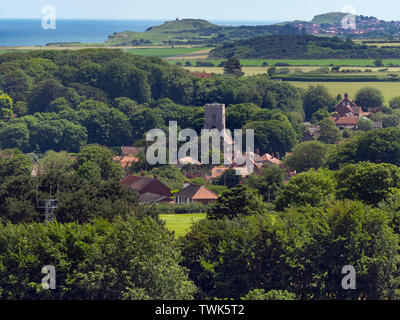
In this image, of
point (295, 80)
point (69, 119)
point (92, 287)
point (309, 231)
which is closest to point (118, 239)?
point (92, 287)

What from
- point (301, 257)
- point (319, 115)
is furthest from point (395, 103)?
point (301, 257)

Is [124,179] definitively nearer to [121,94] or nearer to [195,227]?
[195,227]

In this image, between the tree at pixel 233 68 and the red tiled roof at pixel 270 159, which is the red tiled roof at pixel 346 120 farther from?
the tree at pixel 233 68

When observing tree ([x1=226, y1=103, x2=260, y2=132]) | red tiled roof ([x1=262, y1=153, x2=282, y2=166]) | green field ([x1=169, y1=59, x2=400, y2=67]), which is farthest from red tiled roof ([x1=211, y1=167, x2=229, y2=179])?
green field ([x1=169, y1=59, x2=400, y2=67])

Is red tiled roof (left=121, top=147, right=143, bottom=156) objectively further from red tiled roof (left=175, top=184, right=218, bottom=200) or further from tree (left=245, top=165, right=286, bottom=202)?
tree (left=245, top=165, right=286, bottom=202)

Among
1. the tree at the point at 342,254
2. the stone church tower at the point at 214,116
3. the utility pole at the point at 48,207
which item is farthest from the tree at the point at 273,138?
the tree at the point at 342,254

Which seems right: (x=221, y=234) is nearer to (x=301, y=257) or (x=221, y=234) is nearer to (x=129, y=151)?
(x=301, y=257)
